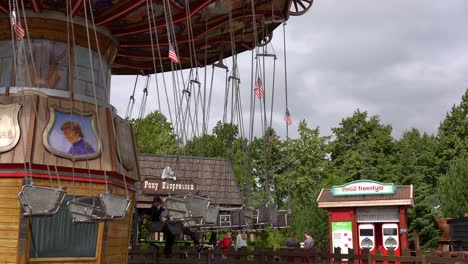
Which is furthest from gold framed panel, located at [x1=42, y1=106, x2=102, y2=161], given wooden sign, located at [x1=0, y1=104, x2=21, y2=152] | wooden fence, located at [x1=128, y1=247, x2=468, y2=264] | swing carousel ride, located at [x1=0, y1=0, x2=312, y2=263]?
wooden fence, located at [x1=128, y1=247, x2=468, y2=264]

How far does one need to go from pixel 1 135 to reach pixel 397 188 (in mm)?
16078

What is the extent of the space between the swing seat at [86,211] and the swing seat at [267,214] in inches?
201

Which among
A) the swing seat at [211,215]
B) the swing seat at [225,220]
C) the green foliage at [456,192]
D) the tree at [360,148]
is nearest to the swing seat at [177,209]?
the swing seat at [211,215]

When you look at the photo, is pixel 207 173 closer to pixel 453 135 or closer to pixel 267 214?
pixel 267 214

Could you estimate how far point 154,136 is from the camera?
48.0 m

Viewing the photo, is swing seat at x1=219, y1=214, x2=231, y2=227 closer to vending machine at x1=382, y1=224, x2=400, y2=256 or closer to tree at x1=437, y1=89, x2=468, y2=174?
vending machine at x1=382, y1=224, x2=400, y2=256

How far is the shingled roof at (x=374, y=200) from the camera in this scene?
67.0ft

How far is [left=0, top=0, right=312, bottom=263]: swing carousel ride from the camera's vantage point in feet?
34.7

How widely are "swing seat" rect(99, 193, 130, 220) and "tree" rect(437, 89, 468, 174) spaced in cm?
4075

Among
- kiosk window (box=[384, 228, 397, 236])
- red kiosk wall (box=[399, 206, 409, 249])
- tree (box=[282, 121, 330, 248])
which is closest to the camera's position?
red kiosk wall (box=[399, 206, 409, 249])

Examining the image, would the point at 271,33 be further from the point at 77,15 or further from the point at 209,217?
the point at 209,217

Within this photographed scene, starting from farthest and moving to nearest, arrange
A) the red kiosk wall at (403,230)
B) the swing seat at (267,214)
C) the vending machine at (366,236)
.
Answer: the vending machine at (366,236) → the red kiosk wall at (403,230) → the swing seat at (267,214)

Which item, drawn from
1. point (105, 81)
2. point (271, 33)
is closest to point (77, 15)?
point (105, 81)

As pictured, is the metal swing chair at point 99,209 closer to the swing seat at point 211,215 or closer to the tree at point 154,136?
the swing seat at point 211,215
